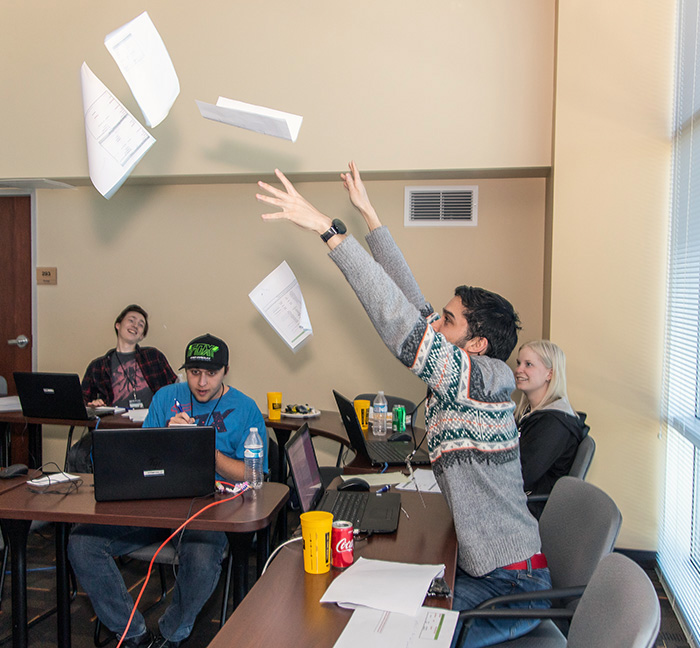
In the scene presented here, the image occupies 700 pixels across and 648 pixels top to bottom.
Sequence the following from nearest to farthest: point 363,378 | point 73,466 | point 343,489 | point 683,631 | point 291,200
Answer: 1. point 291,200
2. point 343,489
3. point 683,631
4. point 73,466
5. point 363,378

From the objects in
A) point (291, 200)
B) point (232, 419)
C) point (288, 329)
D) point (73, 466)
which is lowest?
point (73, 466)

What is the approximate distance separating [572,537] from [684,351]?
163cm

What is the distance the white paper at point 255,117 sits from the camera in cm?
243

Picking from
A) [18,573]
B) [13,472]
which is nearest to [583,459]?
[18,573]

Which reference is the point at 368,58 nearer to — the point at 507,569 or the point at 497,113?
the point at 497,113

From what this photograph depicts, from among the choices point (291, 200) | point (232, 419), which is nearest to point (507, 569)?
point (291, 200)

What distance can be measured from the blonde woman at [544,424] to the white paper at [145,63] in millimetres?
2166

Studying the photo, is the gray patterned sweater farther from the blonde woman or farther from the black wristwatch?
the blonde woman

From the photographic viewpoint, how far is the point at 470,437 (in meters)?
1.60

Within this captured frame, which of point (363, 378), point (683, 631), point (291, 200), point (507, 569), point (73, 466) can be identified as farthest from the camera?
point (363, 378)

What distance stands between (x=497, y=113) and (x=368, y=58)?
92 cm

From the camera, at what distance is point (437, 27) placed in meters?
3.93

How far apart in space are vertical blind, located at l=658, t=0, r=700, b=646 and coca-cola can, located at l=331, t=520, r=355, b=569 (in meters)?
1.85

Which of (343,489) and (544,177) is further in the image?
(544,177)
